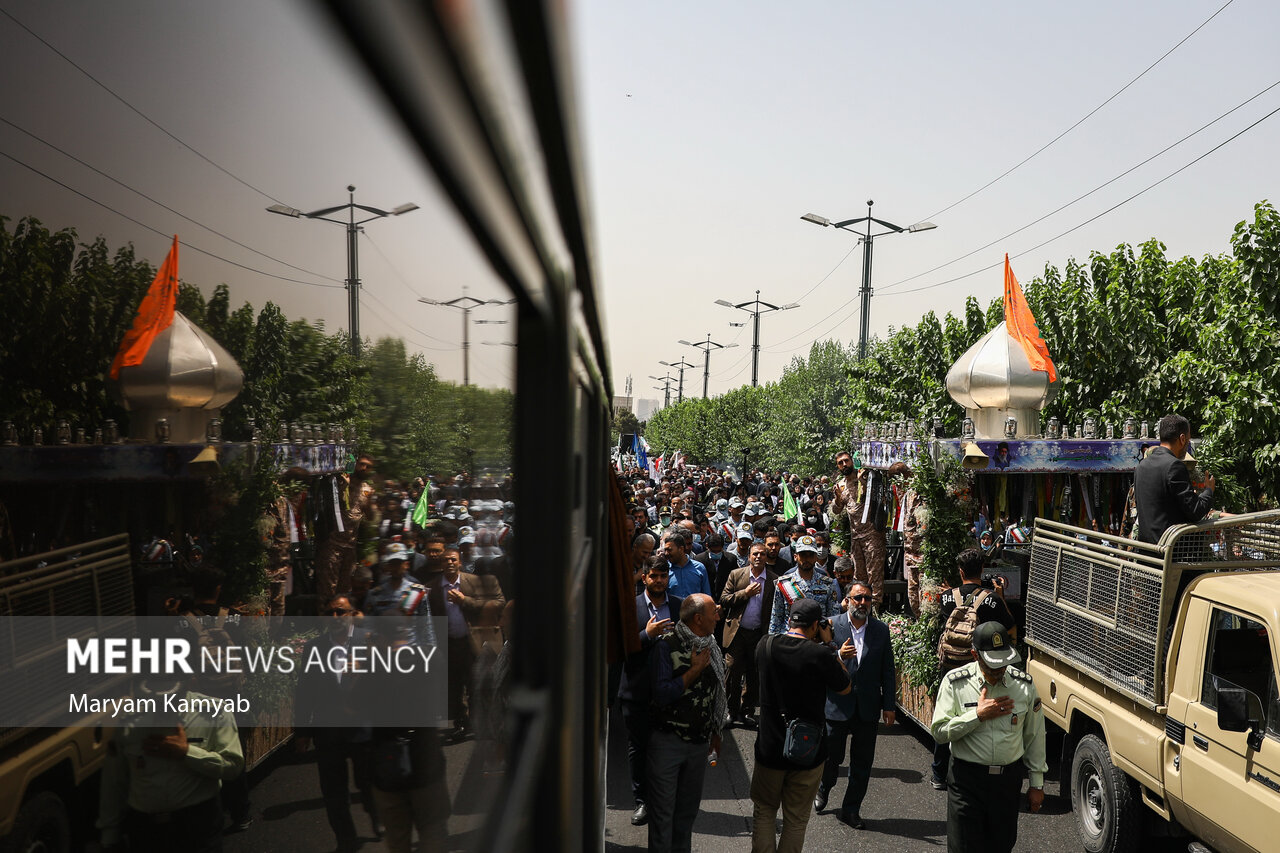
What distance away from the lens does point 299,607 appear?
612mm

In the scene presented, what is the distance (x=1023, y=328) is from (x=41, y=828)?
465 inches

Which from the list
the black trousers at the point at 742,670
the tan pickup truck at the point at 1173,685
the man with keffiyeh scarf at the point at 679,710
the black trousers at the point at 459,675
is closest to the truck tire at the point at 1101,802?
the tan pickup truck at the point at 1173,685

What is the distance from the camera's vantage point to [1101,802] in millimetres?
6211

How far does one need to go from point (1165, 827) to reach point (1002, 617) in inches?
64.3

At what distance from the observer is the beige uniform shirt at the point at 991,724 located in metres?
4.95

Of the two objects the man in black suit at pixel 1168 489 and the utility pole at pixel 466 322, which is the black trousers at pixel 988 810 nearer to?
the man in black suit at pixel 1168 489

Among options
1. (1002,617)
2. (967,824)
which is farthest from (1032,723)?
(1002,617)

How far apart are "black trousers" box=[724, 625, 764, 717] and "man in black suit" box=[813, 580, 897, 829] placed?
5.52 feet

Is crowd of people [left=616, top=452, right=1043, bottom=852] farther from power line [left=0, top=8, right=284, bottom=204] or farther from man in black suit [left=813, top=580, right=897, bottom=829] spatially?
power line [left=0, top=8, right=284, bottom=204]

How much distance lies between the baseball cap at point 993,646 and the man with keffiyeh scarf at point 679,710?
1318 millimetres

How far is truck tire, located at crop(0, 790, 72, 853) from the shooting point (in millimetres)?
394

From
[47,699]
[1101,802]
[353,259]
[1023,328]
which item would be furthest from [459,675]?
[1023,328]

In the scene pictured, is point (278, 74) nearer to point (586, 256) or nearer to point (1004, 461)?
point (586, 256)

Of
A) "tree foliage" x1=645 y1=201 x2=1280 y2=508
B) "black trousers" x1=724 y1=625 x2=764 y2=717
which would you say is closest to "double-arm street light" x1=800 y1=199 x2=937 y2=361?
"tree foliage" x1=645 y1=201 x2=1280 y2=508
